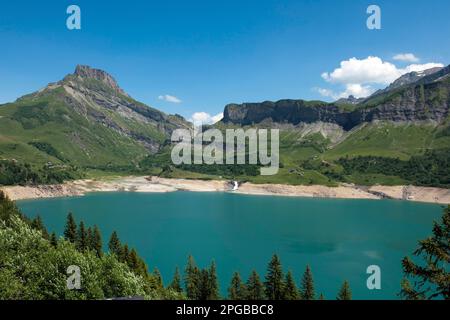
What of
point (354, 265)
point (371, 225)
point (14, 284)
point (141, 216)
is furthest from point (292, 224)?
point (14, 284)

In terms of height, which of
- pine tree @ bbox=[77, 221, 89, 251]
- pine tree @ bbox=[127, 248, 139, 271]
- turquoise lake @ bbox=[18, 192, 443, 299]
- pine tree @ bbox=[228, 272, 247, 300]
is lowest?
turquoise lake @ bbox=[18, 192, 443, 299]

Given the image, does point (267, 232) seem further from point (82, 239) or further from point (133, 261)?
point (133, 261)

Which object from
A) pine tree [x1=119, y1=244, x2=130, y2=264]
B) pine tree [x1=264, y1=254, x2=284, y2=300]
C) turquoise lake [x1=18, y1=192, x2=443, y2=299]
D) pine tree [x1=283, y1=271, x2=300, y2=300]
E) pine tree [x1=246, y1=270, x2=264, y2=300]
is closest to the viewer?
pine tree [x1=283, y1=271, x2=300, y2=300]

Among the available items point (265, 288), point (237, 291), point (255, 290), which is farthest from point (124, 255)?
point (265, 288)

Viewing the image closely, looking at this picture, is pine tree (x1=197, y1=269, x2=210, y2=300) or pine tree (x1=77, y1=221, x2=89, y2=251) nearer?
pine tree (x1=197, y1=269, x2=210, y2=300)

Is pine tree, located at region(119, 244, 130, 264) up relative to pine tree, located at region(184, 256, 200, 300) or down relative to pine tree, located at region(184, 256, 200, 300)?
up

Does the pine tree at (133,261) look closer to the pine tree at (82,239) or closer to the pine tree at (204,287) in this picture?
the pine tree at (204,287)

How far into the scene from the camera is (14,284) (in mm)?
26641

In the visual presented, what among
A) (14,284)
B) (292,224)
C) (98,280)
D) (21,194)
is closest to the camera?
(14,284)

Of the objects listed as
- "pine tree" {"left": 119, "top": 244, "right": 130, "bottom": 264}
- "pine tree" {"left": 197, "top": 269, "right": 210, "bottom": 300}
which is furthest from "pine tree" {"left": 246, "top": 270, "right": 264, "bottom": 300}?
"pine tree" {"left": 119, "top": 244, "right": 130, "bottom": 264}

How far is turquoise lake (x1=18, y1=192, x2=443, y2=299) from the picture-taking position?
81.4m

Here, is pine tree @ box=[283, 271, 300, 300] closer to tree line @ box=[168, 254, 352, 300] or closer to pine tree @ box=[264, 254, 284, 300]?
tree line @ box=[168, 254, 352, 300]
